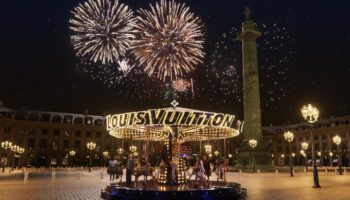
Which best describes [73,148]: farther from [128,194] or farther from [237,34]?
[128,194]

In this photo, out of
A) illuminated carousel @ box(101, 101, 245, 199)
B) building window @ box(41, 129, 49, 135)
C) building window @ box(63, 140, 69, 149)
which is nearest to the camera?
A: illuminated carousel @ box(101, 101, 245, 199)

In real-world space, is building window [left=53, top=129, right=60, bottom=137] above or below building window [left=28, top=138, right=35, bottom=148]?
above

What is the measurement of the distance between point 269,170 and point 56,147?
177 ft

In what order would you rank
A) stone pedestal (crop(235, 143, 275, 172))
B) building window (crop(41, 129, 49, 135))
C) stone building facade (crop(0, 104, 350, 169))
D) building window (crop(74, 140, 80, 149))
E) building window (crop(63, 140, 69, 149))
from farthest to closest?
1. building window (crop(74, 140, 80, 149))
2. building window (crop(63, 140, 69, 149))
3. building window (crop(41, 129, 49, 135))
4. stone building facade (crop(0, 104, 350, 169))
5. stone pedestal (crop(235, 143, 275, 172))

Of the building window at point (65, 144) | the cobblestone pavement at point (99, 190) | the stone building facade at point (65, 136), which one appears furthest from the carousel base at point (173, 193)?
the building window at point (65, 144)

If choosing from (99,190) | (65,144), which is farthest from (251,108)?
(65,144)

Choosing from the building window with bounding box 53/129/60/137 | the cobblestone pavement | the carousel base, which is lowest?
the cobblestone pavement

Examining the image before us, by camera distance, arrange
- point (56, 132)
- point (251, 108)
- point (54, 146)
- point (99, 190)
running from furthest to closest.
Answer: point (56, 132), point (54, 146), point (251, 108), point (99, 190)

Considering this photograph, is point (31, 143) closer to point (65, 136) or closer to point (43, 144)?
point (43, 144)

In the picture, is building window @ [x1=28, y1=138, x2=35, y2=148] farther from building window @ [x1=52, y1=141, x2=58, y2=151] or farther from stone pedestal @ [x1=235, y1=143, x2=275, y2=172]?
stone pedestal @ [x1=235, y1=143, x2=275, y2=172]

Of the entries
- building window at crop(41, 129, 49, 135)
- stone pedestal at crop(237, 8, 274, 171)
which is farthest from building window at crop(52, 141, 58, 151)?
stone pedestal at crop(237, 8, 274, 171)

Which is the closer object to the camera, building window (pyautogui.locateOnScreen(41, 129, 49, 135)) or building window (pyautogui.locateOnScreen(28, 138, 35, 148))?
building window (pyautogui.locateOnScreen(28, 138, 35, 148))

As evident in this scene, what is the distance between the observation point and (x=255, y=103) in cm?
4566

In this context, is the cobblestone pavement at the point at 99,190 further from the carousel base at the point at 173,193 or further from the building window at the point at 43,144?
the building window at the point at 43,144
